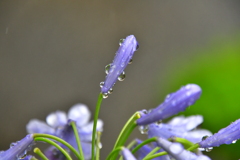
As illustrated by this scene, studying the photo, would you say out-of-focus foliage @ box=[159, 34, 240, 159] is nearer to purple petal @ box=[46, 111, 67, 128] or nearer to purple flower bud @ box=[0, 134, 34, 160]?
purple petal @ box=[46, 111, 67, 128]

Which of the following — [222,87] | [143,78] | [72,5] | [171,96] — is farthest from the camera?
[72,5]

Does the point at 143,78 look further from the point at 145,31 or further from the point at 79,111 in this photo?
the point at 79,111

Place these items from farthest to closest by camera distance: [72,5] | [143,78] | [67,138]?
[72,5], [143,78], [67,138]

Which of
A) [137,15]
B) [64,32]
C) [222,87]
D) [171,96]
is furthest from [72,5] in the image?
[171,96]

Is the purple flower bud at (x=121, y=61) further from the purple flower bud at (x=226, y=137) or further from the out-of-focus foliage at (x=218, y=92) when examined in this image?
the out-of-focus foliage at (x=218, y=92)

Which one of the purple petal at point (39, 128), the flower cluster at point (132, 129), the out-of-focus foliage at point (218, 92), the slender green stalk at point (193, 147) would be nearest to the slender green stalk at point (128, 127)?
the flower cluster at point (132, 129)

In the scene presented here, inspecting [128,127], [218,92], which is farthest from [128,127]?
[218,92]

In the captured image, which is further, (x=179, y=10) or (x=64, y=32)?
(x=179, y=10)
